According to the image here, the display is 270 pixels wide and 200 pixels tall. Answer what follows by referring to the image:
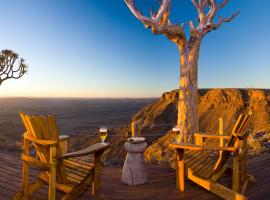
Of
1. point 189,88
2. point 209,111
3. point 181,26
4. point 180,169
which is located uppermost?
point 181,26

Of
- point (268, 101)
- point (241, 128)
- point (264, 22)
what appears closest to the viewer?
point (241, 128)

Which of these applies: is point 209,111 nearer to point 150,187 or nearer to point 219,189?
point 150,187

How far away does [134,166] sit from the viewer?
3.07 m

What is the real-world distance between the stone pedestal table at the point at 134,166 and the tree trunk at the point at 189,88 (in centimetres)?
335

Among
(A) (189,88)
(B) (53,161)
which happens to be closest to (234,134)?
(B) (53,161)

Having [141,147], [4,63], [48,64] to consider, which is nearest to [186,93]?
[141,147]

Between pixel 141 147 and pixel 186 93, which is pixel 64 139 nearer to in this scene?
pixel 141 147

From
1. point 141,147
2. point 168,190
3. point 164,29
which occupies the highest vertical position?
point 164,29

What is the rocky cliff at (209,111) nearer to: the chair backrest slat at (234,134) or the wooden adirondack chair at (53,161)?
the chair backrest slat at (234,134)

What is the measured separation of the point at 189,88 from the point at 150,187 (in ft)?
12.4

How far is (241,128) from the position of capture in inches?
97.0

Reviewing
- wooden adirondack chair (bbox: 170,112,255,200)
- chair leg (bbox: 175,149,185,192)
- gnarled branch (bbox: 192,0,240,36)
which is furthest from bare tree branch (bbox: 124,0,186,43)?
chair leg (bbox: 175,149,185,192)

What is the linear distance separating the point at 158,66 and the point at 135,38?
5.75 meters

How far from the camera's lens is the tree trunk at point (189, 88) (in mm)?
6152
